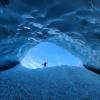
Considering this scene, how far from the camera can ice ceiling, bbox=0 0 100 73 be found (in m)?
4.49

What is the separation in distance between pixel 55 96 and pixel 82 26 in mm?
3542

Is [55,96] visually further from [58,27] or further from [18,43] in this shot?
[58,27]

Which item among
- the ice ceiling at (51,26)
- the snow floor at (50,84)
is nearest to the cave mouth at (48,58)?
the snow floor at (50,84)

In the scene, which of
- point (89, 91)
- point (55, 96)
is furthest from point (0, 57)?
point (89, 91)

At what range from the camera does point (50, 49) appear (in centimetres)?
802

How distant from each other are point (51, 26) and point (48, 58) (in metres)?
3.75

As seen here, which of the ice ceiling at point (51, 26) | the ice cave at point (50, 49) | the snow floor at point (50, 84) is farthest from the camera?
the snow floor at point (50, 84)

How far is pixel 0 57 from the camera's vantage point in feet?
24.5

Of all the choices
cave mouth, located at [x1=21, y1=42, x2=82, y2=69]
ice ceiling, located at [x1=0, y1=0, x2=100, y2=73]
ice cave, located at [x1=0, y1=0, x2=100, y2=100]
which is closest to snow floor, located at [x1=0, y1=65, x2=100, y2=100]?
ice cave, located at [x1=0, y1=0, x2=100, y2=100]

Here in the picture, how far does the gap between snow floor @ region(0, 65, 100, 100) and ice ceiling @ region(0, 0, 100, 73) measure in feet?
3.80

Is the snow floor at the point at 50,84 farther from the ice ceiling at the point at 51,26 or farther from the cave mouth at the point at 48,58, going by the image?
the ice ceiling at the point at 51,26

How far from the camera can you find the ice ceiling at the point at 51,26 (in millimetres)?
4492

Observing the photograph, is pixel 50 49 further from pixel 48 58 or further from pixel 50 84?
pixel 50 84

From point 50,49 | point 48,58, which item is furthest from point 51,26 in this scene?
point 48,58
